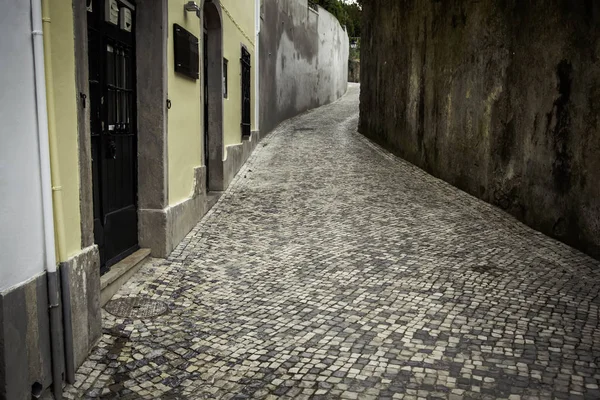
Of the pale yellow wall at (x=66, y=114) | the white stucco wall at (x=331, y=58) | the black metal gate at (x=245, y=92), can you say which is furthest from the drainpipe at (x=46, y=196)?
the white stucco wall at (x=331, y=58)

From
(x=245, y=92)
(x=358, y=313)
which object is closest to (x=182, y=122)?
(x=358, y=313)

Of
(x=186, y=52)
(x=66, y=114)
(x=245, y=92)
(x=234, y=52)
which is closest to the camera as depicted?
(x=66, y=114)

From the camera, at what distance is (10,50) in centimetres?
300

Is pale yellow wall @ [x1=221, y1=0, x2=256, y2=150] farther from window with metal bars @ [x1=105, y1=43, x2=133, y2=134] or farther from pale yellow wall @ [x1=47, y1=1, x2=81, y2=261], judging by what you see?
pale yellow wall @ [x1=47, y1=1, x2=81, y2=261]

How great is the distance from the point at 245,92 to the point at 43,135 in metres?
10.1

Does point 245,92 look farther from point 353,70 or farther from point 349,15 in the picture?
point 349,15

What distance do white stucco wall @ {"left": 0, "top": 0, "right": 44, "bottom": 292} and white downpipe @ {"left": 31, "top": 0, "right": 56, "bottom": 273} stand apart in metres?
0.03

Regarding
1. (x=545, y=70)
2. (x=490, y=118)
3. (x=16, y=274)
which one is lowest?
(x=16, y=274)

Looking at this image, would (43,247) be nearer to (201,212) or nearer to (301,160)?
(201,212)

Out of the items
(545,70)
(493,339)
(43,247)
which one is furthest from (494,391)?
(545,70)

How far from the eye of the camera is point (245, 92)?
43.2 ft

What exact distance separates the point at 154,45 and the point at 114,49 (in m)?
0.66

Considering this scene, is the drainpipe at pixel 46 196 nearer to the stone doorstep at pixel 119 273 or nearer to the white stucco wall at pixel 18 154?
the white stucco wall at pixel 18 154

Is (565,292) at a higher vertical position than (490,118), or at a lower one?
lower
